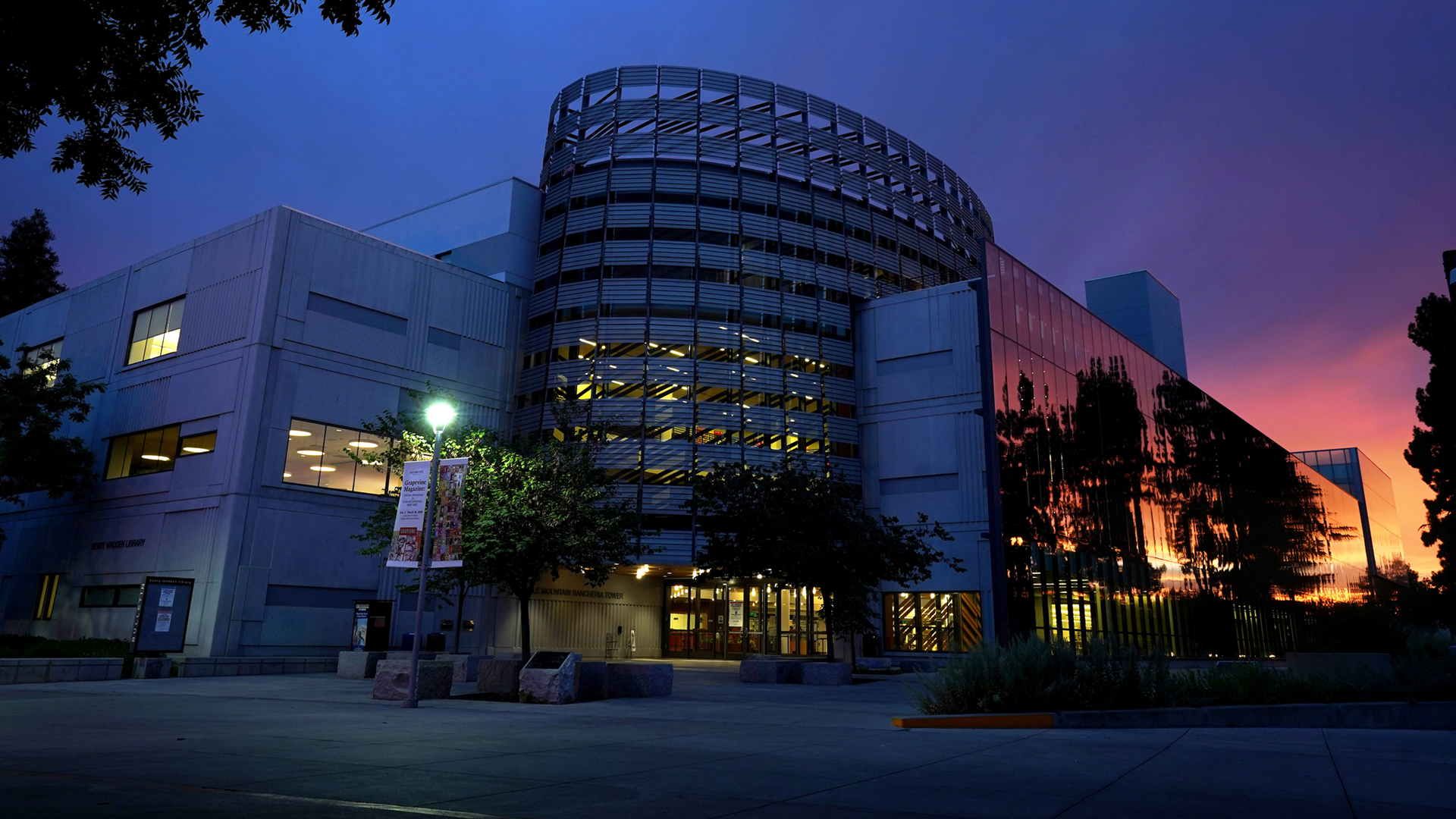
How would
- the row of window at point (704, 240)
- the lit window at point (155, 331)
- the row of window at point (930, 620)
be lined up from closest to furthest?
the lit window at point (155, 331), the row of window at point (930, 620), the row of window at point (704, 240)

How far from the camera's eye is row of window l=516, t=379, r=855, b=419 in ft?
142

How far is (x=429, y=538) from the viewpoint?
64.4 feet

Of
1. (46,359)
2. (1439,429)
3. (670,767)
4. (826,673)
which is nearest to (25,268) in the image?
(46,359)

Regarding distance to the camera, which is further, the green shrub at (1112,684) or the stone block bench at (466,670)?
the stone block bench at (466,670)

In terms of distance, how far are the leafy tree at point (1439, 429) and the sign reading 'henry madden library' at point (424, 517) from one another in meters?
41.2

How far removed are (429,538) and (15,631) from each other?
33.3m

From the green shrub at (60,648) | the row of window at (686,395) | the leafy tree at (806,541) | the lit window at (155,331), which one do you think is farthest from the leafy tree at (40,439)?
the leafy tree at (806,541)

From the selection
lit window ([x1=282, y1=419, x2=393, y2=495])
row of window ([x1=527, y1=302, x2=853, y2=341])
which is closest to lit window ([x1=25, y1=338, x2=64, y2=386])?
lit window ([x1=282, y1=419, x2=393, y2=495])

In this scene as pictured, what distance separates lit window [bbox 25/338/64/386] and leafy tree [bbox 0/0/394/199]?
3891 centimetres

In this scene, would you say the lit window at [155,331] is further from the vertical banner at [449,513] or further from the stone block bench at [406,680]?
the stone block bench at [406,680]

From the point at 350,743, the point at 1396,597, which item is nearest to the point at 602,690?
the point at 350,743

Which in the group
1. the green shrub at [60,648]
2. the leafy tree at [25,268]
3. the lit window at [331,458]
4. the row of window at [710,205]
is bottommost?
the green shrub at [60,648]

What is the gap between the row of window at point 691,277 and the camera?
148 feet

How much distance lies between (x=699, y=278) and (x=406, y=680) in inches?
1160
